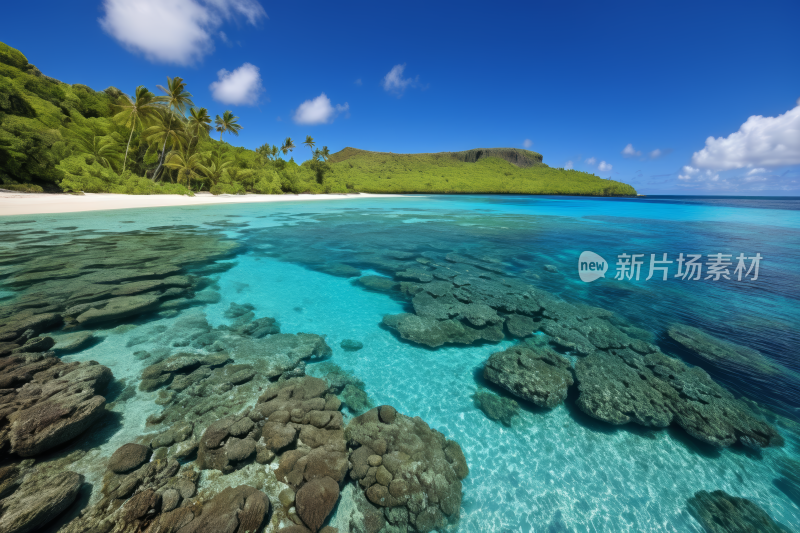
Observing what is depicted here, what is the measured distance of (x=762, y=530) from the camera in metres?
2.51

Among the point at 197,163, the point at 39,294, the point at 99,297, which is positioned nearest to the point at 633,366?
Answer: the point at 99,297

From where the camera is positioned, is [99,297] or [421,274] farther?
[421,274]

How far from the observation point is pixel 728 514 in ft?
8.57

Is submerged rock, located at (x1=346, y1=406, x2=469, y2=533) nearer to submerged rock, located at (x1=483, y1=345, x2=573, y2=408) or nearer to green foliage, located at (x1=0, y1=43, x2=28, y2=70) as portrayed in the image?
submerged rock, located at (x1=483, y1=345, x2=573, y2=408)

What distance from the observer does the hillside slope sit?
288 ft

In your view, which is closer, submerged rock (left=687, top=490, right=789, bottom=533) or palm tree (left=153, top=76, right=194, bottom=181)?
submerged rock (left=687, top=490, right=789, bottom=533)

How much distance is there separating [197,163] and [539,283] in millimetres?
38159

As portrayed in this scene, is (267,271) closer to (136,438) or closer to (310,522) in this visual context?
(136,438)

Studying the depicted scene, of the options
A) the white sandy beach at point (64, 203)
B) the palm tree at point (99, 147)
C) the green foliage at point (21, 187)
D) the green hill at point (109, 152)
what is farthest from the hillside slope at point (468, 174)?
the green foliage at point (21, 187)

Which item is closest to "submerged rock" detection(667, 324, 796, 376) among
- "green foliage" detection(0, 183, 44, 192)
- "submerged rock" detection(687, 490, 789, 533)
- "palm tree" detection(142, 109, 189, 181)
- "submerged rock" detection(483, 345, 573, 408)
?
"submerged rock" detection(483, 345, 573, 408)

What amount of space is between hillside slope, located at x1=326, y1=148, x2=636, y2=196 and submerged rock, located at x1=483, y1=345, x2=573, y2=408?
66.2 meters


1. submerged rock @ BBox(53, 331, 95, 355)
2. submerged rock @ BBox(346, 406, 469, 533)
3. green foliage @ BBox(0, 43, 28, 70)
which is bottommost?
submerged rock @ BBox(346, 406, 469, 533)

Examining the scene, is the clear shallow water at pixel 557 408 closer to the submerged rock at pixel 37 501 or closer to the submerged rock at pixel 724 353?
the submerged rock at pixel 724 353

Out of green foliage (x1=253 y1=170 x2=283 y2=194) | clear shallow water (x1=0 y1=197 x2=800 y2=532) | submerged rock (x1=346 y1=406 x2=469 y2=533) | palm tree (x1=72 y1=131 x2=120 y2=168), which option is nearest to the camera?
submerged rock (x1=346 y1=406 x2=469 y2=533)
